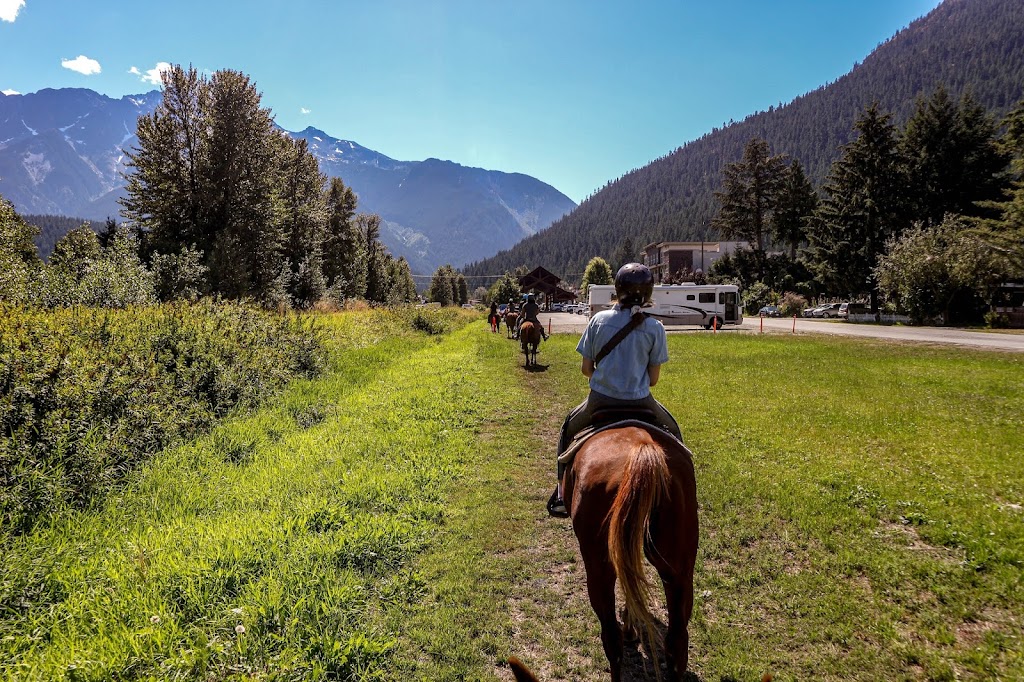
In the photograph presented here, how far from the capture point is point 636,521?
Result: 2.34 meters

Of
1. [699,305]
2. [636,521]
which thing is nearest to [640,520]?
[636,521]

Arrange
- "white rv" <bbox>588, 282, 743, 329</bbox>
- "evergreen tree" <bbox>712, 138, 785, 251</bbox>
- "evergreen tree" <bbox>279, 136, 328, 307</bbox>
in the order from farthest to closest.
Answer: "evergreen tree" <bbox>712, 138, 785, 251</bbox>, "white rv" <bbox>588, 282, 743, 329</bbox>, "evergreen tree" <bbox>279, 136, 328, 307</bbox>

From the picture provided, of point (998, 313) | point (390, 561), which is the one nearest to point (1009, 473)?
point (390, 561)

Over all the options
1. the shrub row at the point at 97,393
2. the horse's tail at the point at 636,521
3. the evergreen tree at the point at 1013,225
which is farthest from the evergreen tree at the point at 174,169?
the evergreen tree at the point at 1013,225

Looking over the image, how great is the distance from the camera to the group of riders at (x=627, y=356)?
3.59 m

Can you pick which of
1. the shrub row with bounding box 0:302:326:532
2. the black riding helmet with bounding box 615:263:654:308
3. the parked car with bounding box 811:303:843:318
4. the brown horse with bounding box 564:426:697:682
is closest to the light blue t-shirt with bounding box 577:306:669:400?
the black riding helmet with bounding box 615:263:654:308

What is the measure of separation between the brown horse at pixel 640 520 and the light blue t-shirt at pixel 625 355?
70cm

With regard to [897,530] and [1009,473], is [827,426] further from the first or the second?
[897,530]

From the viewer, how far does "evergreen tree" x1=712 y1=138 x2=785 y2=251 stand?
62406 millimetres

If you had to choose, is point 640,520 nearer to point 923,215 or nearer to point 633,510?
point 633,510

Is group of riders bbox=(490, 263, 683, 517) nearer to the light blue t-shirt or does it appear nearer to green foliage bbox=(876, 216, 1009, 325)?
the light blue t-shirt

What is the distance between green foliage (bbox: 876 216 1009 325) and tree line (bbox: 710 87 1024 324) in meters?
0.06

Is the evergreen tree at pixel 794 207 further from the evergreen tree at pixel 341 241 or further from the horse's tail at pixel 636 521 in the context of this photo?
Result: the horse's tail at pixel 636 521

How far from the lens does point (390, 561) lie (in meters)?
4.36
